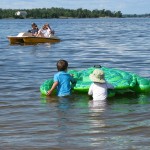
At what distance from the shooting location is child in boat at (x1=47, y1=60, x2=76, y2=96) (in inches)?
379

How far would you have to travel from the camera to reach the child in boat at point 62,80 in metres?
9.62

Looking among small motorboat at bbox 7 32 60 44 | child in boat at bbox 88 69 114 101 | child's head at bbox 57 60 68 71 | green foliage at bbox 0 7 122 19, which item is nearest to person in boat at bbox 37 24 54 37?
small motorboat at bbox 7 32 60 44

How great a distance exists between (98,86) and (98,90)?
91 millimetres

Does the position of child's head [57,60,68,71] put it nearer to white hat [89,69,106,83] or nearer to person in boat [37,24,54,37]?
white hat [89,69,106,83]

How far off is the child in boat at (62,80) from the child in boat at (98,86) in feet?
1.87

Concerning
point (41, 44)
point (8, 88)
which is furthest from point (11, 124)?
point (41, 44)

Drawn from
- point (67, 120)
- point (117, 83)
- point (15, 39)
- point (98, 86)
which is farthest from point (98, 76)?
point (15, 39)

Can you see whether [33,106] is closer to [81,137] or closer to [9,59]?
[81,137]

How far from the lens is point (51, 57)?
20.2 meters

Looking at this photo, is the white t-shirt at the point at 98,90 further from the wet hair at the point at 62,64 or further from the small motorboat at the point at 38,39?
the small motorboat at the point at 38,39

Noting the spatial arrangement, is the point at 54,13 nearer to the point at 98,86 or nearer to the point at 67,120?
the point at 98,86

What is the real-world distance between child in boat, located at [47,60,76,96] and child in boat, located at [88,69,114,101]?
569 millimetres

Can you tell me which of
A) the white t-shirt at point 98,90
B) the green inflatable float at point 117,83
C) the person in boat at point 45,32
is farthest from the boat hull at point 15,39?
the white t-shirt at point 98,90

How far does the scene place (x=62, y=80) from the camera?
9625mm
